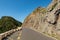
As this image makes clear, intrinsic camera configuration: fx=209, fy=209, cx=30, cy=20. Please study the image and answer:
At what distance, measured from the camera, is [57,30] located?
53.1 feet

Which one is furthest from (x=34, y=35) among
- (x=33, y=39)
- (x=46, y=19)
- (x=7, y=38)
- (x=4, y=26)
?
(x=4, y=26)

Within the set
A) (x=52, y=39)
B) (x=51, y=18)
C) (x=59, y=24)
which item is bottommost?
(x=52, y=39)

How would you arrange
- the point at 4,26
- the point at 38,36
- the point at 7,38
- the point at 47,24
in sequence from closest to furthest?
the point at 38,36
the point at 47,24
the point at 7,38
the point at 4,26

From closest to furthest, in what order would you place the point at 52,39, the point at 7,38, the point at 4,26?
the point at 52,39 → the point at 7,38 → the point at 4,26

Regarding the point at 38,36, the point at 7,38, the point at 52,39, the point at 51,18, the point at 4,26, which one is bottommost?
the point at 52,39

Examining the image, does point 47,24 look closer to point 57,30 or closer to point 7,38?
point 57,30

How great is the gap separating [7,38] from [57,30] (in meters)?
8.62

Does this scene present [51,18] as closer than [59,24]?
No

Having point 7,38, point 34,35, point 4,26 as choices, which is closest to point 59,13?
point 34,35

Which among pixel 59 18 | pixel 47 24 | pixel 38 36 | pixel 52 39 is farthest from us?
pixel 47 24

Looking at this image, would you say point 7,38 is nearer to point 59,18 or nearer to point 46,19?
point 46,19

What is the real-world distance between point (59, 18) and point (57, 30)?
115 cm

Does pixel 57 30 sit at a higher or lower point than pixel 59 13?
lower

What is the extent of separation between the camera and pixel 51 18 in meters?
17.5
